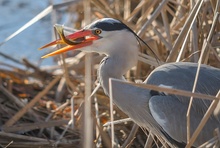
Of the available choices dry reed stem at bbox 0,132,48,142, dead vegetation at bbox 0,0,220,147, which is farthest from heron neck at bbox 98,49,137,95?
dry reed stem at bbox 0,132,48,142

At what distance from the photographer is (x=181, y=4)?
13.5 ft

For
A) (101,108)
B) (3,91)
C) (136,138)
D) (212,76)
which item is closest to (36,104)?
(3,91)

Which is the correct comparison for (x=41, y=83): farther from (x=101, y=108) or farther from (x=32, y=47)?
(x=32, y=47)

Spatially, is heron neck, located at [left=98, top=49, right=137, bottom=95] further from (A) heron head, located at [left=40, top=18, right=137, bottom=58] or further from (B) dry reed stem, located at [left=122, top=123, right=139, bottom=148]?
(B) dry reed stem, located at [left=122, top=123, right=139, bottom=148]

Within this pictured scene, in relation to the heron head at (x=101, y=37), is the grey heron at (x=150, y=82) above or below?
below

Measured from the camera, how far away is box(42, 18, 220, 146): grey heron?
3.37 metres

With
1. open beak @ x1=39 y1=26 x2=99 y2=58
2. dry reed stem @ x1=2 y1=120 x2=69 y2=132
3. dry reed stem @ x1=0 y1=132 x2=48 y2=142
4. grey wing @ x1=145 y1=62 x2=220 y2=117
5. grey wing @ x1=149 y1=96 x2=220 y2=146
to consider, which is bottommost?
dry reed stem @ x1=0 y1=132 x2=48 y2=142

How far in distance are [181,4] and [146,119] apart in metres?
0.92

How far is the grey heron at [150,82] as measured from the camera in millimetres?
3371

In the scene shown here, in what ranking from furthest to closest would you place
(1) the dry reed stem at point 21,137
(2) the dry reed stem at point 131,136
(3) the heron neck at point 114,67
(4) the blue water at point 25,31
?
(4) the blue water at point 25,31 < (1) the dry reed stem at point 21,137 < (2) the dry reed stem at point 131,136 < (3) the heron neck at point 114,67

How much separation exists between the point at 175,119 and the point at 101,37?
Result: 1.86ft

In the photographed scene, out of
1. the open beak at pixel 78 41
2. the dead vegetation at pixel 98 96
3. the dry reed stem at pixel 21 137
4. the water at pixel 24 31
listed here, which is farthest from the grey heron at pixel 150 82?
the water at pixel 24 31

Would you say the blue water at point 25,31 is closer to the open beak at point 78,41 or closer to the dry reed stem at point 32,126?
the dry reed stem at point 32,126

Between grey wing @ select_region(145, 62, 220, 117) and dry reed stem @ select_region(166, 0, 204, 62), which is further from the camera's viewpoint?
dry reed stem @ select_region(166, 0, 204, 62)
